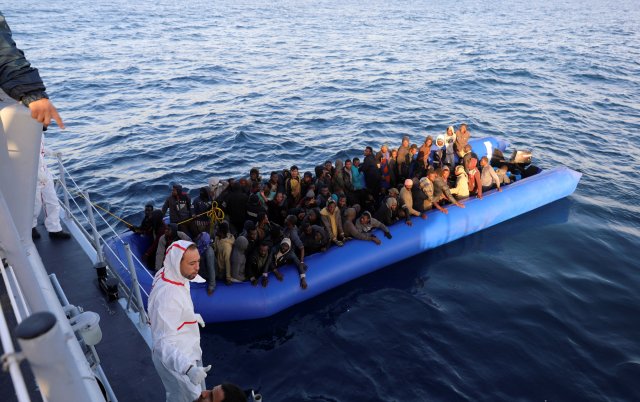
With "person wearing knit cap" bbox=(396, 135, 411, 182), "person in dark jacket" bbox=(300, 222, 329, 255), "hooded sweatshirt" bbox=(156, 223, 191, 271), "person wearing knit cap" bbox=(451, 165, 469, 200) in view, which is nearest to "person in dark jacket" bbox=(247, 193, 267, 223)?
"person in dark jacket" bbox=(300, 222, 329, 255)

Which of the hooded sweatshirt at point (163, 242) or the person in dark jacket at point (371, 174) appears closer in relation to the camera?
the hooded sweatshirt at point (163, 242)

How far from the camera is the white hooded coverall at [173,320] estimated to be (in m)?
3.56

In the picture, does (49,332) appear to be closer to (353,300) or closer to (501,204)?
(353,300)

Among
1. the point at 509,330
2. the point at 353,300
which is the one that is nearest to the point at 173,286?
the point at 353,300

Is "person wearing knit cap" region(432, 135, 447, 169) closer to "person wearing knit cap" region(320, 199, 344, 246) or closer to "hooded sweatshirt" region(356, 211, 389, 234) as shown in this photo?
"hooded sweatshirt" region(356, 211, 389, 234)

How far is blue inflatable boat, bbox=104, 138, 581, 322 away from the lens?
7336mm

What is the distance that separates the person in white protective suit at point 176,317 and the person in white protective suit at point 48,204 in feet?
12.7

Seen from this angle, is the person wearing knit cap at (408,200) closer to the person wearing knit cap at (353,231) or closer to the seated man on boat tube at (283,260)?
the person wearing knit cap at (353,231)

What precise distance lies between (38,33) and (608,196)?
1339 inches

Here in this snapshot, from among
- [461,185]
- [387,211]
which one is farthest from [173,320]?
[461,185]

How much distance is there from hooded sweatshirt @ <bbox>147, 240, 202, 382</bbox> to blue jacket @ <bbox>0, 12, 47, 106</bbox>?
1380 millimetres

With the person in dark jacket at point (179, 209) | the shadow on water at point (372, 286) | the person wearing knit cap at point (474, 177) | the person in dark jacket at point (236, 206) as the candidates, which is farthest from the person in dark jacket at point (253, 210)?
the person wearing knit cap at point (474, 177)

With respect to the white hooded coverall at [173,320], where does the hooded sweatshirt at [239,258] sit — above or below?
below

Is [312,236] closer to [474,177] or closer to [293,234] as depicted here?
[293,234]
